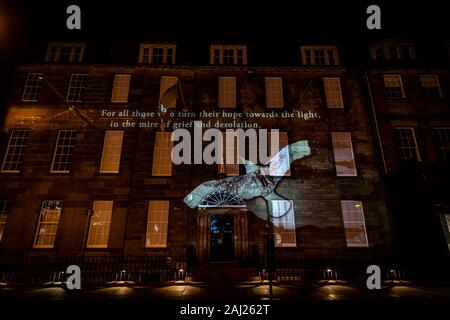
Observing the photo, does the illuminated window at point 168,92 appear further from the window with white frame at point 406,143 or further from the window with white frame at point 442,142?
the window with white frame at point 442,142

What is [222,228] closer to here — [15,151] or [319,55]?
[15,151]

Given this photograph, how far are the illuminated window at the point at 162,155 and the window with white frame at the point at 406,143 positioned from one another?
14.2 meters

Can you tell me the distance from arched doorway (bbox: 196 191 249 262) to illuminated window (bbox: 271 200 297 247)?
5.69 ft

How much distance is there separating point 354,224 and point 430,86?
1105 centimetres

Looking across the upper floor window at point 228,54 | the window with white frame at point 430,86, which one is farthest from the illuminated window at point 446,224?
the upper floor window at point 228,54

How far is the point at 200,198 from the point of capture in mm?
14484

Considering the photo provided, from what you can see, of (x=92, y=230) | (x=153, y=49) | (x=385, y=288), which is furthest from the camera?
(x=153, y=49)

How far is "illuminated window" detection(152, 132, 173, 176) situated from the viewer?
588 inches

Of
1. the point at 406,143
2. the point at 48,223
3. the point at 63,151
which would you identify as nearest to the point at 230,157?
the point at 63,151

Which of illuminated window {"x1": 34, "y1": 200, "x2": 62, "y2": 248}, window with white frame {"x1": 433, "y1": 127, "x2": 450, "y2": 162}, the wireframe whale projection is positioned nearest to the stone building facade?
illuminated window {"x1": 34, "y1": 200, "x2": 62, "y2": 248}

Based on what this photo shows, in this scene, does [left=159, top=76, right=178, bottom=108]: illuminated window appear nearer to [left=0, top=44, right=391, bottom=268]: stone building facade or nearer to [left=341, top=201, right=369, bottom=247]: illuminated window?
[left=0, top=44, right=391, bottom=268]: stone building facade

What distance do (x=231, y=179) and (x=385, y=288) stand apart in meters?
8.88
